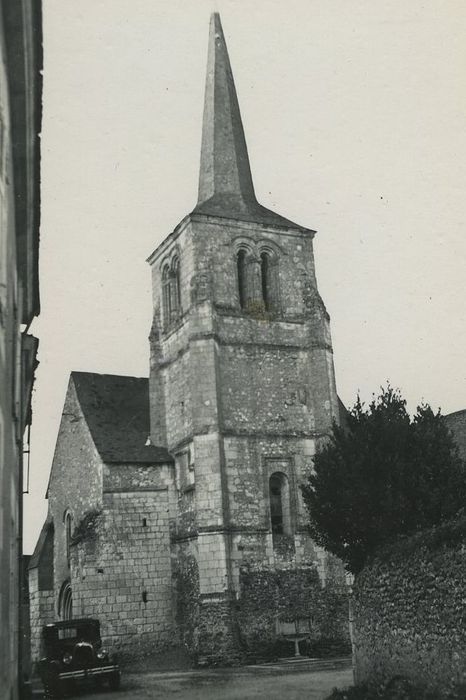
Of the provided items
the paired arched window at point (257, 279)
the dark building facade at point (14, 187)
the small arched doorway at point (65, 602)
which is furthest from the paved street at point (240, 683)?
the paired arched window at point (257, 279)

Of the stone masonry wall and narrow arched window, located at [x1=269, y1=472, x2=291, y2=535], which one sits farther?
the stone masonry wall

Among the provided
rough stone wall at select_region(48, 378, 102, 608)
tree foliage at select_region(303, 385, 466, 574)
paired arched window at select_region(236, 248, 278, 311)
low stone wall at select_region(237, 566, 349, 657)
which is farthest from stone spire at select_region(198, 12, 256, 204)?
low stone wall at select_region(237, 566, 349, 657)

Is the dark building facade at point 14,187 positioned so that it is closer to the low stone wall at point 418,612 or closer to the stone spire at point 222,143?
the low stone wall at point 418,612

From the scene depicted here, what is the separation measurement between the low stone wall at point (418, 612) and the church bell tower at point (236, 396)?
1084cm

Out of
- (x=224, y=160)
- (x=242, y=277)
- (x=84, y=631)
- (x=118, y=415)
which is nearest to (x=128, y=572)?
(x=118, y=415)

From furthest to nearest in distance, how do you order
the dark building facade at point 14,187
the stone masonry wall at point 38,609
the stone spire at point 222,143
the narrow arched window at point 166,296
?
the stone spire at point 222,143, the narrow arched window at point 166,296, the stone masonry wall at point 38,609, the dark building facade at point 14,187

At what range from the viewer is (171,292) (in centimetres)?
3259

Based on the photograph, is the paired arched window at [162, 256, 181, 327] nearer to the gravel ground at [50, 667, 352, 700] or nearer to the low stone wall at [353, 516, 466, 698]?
the gravel ground at [50, 667, 352, 700]

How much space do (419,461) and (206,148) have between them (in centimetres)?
1775

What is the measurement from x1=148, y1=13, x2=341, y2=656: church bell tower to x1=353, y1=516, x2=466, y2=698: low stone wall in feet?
35.6

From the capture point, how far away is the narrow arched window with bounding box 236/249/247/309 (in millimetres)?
31028

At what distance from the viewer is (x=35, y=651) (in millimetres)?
31609

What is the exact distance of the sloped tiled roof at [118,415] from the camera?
1185 inches

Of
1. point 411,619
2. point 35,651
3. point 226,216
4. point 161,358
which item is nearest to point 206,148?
point 226,216
